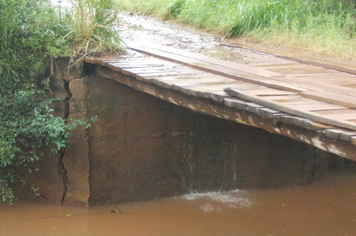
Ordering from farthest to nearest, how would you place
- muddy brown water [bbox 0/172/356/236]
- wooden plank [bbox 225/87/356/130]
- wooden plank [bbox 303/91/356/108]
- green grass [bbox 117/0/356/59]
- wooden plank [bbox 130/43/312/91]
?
1. green grass [bbox 117/0/356/59]
2. muddy brown water [bbox 0/172/356/236]
3. wooden plank [bbox 130/43/312/91]
4. wooden plank [bbox 303/91/356/108]
5. wooden plank [bbox 225/87/356/130]

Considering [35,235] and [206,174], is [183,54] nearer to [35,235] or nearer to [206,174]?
[206,174]

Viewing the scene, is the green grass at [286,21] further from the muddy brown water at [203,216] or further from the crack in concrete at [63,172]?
the crack in concrete at [63,172]

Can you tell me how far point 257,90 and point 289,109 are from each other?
33.1 inches

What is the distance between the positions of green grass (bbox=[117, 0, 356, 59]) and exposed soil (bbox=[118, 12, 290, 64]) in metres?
0.33

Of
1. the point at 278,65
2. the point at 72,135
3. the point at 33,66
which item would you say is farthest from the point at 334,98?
the point at 33,66

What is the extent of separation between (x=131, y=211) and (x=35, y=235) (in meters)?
1.14

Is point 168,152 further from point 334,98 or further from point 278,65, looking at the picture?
point 334,98

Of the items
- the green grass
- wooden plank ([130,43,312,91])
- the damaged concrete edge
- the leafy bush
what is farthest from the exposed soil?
the damaged concrete edge

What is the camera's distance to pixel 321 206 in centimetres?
614

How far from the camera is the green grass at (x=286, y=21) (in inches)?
269

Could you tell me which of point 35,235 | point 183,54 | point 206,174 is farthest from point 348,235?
point 35,235

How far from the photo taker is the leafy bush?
5.40 metres

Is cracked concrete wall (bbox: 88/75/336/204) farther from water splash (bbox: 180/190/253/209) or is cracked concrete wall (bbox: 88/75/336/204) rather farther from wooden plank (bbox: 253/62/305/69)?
wooden plank (bbox: 253/62/305/69)

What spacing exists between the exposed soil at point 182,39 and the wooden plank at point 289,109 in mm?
2091
